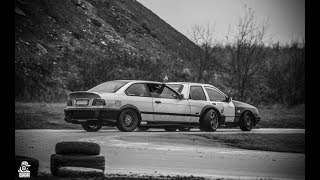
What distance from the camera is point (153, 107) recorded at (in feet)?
54.5

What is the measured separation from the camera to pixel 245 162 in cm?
1128

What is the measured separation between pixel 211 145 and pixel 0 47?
226 inches

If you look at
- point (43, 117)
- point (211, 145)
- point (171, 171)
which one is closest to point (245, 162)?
point (171, 171)

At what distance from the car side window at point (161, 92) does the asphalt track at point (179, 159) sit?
242 centimetres

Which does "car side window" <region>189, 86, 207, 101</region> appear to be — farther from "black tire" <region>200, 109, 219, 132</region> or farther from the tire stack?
the tire stack

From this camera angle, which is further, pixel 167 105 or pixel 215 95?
pixel 215 95

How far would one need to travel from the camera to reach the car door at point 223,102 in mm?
18234

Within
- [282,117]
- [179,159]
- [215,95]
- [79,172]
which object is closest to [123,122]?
[215,95]

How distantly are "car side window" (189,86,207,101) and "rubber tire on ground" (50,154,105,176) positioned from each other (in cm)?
897

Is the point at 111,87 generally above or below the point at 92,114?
above

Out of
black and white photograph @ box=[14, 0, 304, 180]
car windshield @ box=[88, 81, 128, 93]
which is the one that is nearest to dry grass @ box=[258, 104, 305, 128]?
black and white photograph @ box=[14, 0, 304, 180]

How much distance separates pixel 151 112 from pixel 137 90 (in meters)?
0.70

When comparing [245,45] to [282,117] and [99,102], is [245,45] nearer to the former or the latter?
[282,117]

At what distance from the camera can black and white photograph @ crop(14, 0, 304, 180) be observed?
33.0 feet
